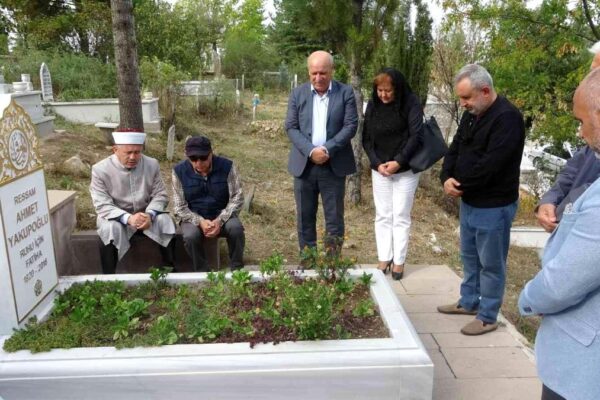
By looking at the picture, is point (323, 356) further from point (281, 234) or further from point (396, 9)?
point (396, 9)

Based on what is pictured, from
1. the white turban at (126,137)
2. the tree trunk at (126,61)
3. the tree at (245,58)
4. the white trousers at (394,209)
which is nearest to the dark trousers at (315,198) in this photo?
the white trousers at (394,209)

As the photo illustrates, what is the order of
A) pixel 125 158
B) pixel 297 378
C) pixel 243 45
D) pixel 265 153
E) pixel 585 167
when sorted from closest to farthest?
pixel 297 378 < pixel 585 167 < pixel 125 158 < pixel 265 153 < pixel 243 45

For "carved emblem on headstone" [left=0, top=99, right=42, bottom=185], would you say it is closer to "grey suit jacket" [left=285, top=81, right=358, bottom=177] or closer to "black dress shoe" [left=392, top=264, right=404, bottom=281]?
"grey suit jacket" [left=285, top=81, right=358, bottom=177]

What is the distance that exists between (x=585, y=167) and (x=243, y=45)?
27445 mm

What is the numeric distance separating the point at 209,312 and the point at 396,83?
88.7 inches

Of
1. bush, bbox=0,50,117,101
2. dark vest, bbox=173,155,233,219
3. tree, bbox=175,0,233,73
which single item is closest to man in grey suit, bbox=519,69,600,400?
dark vest, bbox=173,155,233,219

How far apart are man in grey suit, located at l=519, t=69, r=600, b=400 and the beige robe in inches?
118

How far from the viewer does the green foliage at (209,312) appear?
246 cm

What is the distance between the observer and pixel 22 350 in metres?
2.34

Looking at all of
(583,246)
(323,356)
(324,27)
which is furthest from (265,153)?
(583,246)

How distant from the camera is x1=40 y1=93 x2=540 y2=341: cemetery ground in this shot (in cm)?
511

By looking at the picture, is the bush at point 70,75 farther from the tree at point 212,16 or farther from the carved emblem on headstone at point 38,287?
the tree at point 212,16

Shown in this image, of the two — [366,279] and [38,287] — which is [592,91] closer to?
[366,279]

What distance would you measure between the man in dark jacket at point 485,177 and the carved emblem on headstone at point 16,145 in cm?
255
